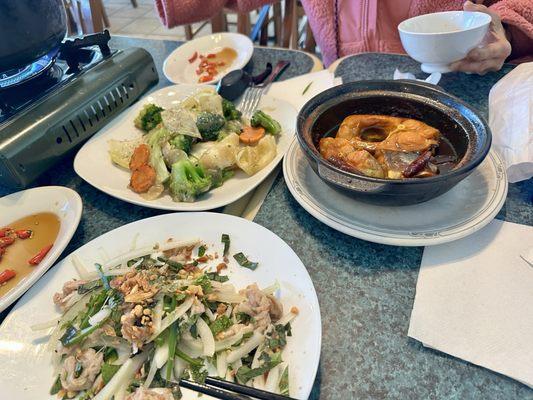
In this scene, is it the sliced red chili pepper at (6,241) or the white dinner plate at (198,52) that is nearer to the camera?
the sliced red chili pepper at (6,241)

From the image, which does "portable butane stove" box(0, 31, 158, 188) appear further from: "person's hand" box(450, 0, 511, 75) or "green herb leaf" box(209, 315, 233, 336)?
"person's hand" box(450, 0, 511, 75)

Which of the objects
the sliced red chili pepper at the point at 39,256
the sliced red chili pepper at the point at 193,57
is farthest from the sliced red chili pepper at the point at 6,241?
the sliced red chili pepper at the point at 193,57

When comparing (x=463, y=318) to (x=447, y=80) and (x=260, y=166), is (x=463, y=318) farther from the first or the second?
(x=447, y=80)

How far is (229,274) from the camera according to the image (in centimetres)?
91

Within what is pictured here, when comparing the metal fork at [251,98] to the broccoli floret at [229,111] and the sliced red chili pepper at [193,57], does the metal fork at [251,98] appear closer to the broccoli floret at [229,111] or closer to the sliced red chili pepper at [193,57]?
the broccoli floret at [229,111]

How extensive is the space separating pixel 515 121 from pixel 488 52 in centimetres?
45

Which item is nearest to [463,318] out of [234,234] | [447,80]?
[234,234]

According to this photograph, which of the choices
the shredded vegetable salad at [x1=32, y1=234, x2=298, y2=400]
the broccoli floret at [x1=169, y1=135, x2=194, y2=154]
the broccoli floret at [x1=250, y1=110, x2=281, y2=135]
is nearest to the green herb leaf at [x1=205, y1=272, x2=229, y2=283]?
the shredded vegetable salad at [x1=32, y1=234, x2=298, y2=400]

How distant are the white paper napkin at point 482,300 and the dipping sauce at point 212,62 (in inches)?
51.2

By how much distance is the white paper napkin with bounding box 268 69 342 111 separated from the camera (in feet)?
5.06

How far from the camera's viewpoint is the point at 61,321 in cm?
82

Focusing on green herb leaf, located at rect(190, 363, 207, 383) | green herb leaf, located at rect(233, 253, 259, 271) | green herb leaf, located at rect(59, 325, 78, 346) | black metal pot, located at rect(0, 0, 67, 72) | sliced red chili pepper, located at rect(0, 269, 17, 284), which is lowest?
green herb leaf, located at rect(190, 363, 207, 383)

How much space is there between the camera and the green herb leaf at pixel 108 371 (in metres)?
0.73

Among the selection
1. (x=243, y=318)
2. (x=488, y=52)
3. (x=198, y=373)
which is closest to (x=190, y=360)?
(x=198, y=373)
